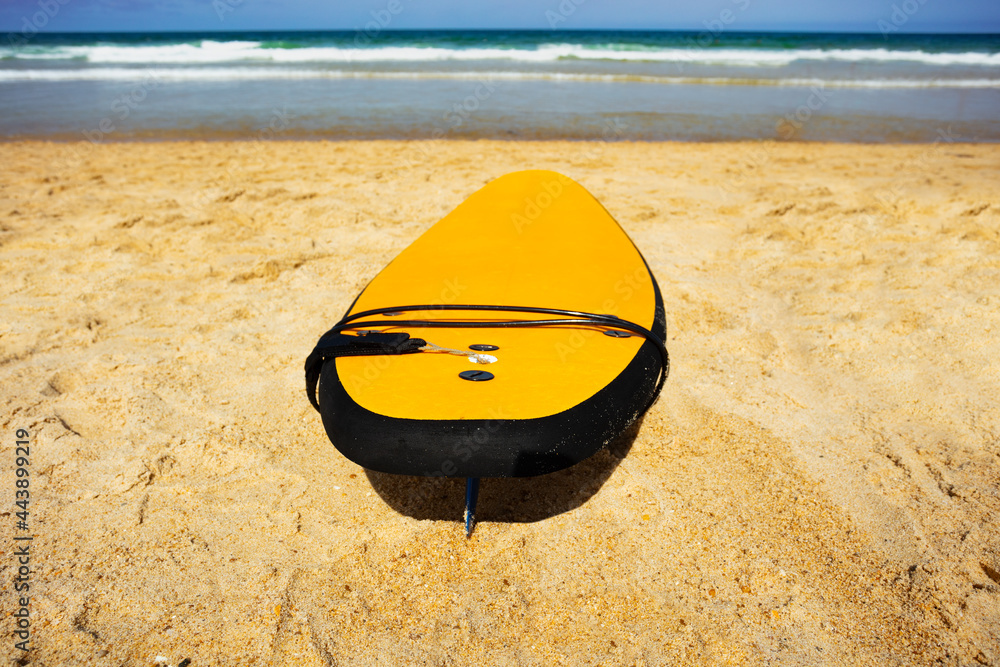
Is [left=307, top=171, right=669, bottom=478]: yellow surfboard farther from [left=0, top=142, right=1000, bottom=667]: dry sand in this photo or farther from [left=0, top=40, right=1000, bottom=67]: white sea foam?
[left=0, top=40, right=1000, bottom=67]: white sea foam

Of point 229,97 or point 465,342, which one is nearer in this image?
point 465,342

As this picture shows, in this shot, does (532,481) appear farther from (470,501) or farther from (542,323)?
(542,323)

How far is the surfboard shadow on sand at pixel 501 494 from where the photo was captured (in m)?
1.70

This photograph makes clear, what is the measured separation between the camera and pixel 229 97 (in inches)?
401

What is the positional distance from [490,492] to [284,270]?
81.7 inches

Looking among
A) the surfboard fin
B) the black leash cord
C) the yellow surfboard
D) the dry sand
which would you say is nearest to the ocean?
the dry sand

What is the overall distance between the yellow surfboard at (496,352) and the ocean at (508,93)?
185 inches

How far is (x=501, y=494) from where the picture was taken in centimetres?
175

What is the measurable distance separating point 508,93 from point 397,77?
335 centimetres

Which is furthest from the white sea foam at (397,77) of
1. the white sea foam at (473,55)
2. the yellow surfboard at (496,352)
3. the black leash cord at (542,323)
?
the black leash cord at (542,323)

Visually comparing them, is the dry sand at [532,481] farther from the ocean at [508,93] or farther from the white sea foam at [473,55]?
the white sea foam at [473,55]

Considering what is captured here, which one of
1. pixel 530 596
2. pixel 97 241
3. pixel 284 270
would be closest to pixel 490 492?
pixel 530 596

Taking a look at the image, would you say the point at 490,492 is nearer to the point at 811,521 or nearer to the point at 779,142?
the point at 811,521

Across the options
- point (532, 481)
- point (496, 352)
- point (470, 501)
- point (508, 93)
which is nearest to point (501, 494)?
point (532, 481)
